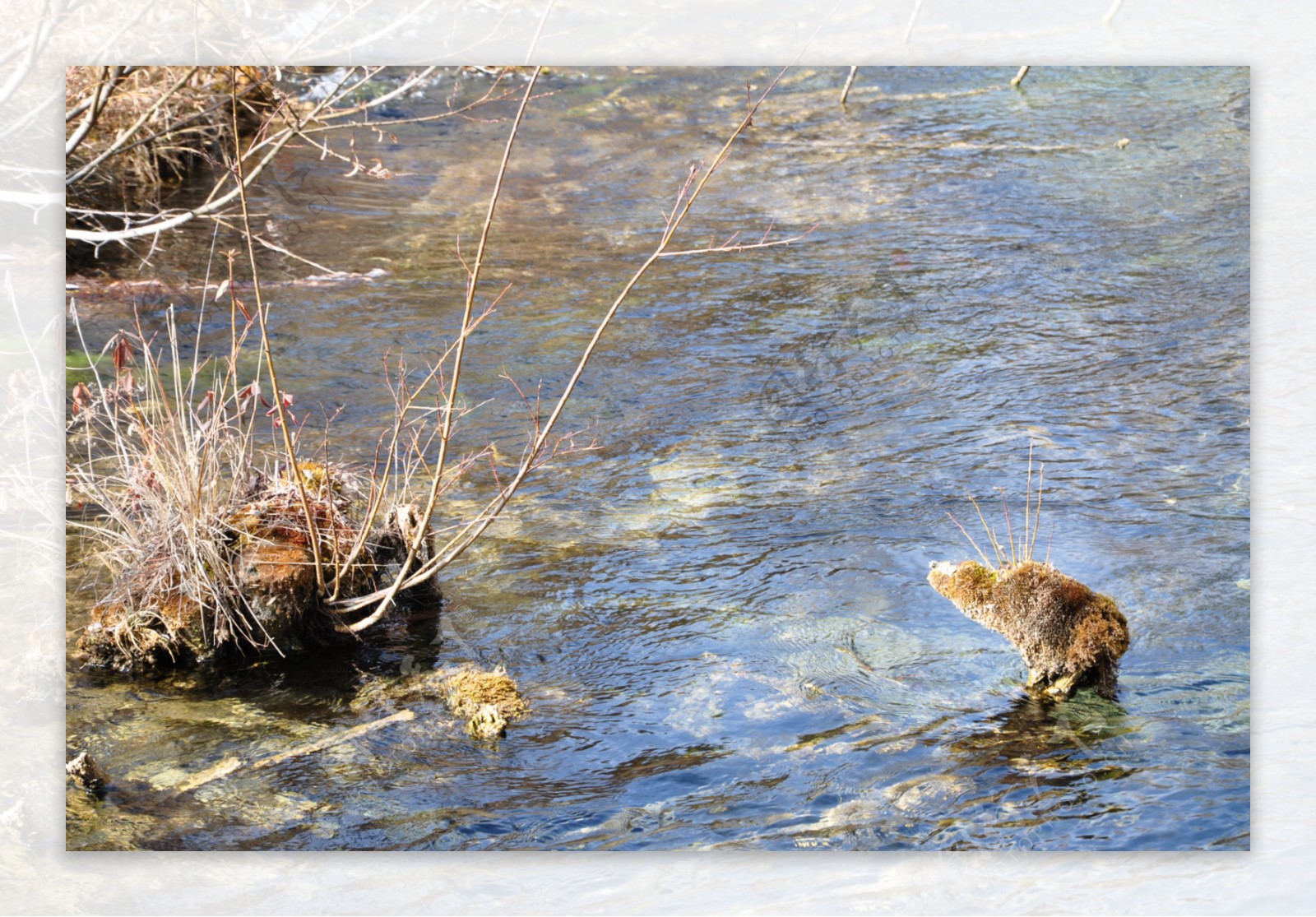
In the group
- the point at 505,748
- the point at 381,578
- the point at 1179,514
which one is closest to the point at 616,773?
the point at 505,748

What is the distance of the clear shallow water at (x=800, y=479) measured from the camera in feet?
8.76

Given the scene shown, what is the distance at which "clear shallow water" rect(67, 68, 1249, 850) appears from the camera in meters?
2.67

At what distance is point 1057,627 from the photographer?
9.14ft

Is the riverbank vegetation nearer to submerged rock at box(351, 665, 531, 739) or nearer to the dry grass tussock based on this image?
the dry grass tussock

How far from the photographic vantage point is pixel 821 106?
12.3ft

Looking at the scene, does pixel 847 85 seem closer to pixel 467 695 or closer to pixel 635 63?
pixel 635 63

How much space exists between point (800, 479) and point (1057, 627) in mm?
804

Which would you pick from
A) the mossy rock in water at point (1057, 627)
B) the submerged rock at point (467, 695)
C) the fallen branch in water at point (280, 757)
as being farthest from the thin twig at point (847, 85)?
the fallen branch in water at point (280, 757)

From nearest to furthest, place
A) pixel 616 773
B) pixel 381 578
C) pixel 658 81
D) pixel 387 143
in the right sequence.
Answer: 1. pixel 616 773
2. pixel 381 578
3. pixel 658 81
4. pixel 387 143

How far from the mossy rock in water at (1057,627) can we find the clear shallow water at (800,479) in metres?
0.07

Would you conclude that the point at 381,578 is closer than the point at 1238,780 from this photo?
No

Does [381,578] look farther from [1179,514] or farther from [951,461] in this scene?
[1179,514]

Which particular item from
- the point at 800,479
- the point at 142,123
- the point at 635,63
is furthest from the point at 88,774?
the point at 635,63

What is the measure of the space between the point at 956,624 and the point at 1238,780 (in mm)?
684
